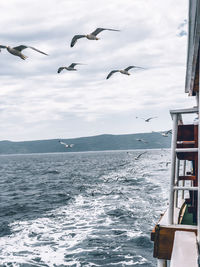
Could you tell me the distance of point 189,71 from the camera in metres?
5.25

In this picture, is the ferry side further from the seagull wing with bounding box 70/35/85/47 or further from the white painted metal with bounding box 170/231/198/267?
the seagull wing with bounding box 70/35/85/47

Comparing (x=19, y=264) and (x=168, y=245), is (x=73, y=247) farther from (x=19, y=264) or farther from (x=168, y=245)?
(x=168, y=245)

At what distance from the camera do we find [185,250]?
3332 millimetres

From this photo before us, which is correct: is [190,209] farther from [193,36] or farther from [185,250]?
[193,36]

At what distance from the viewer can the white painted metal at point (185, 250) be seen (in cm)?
292

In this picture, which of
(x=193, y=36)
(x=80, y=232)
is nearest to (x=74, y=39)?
(x=193, y=36)

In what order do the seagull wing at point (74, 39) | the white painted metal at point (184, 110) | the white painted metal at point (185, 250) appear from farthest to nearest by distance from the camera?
the seagull wing at point (74, 39), the white painted metal at point (184, 110), the white painted metal at point (185, 250)

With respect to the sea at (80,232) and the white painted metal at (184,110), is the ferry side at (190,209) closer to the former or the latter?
the white painted metal at (184,110)

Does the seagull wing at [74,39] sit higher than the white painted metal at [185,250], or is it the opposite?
the seagull wing at [74,39]

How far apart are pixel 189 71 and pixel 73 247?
1206 centimetres

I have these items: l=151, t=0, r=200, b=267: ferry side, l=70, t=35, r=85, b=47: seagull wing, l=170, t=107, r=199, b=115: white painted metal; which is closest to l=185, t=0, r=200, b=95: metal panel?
l=151, t=0, r=200, b=267: ferry side

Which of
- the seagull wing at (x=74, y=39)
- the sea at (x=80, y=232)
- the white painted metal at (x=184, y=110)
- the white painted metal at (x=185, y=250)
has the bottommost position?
the sea at (x=80, y=232)

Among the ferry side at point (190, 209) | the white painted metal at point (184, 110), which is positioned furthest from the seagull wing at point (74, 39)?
the white painted metal at point (184, 110)

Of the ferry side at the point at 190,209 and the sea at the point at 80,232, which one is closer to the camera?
the ferry side at the point at 190,209
